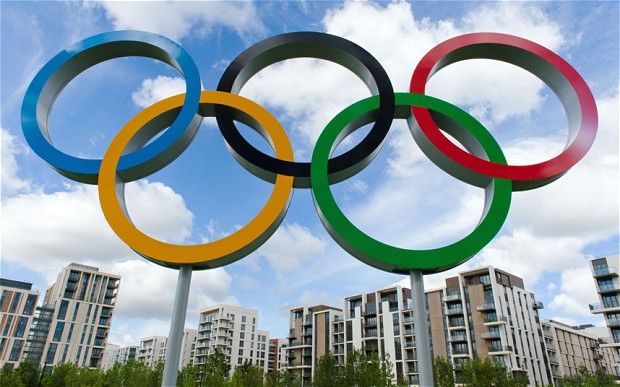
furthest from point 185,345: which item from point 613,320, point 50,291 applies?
point 613,320

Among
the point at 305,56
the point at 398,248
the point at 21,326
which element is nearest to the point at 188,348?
the point at 21,326

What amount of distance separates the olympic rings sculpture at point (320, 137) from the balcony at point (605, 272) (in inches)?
1974

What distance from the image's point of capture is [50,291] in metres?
83.2

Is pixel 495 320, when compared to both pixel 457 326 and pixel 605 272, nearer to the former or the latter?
pixel 457 326

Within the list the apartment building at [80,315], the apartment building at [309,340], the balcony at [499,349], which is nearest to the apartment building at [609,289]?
the balcony at [499,349]

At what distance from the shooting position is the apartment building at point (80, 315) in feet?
227

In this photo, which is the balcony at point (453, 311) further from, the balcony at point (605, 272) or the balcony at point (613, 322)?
the balcony at point (605, 272)

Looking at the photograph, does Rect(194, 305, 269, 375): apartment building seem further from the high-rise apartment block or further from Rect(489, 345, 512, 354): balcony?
Rect(489, 345, 512, 354): balcony

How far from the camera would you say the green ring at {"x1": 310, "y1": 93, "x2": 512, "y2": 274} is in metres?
9.66

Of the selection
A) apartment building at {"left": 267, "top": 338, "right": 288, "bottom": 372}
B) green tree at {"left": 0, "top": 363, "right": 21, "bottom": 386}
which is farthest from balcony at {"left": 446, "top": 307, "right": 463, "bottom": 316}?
green tree at {"left": 0, "top": 363, "right": 21, "bottom": 386}

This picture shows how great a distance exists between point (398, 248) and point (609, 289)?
53853 millimetres

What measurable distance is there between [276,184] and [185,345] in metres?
94.8

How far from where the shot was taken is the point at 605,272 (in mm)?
51906

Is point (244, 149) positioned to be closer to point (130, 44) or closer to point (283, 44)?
point (283, 44)
